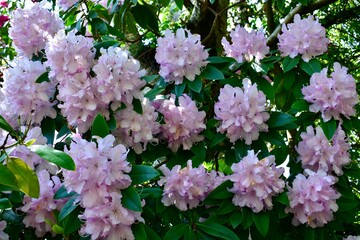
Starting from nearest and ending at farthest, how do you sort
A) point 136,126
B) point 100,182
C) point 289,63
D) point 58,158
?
point 58,158 → point 100,182 → point 136,126 → point 289,63

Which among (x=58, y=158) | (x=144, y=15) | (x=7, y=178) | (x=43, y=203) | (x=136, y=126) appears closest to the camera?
(x=7, y=178)

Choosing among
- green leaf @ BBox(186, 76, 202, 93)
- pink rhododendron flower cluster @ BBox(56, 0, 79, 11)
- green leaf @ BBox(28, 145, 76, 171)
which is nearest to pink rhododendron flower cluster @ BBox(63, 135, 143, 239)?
green leaf @ BBox(28, 145, 76, 171)

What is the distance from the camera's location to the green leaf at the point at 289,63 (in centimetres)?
166

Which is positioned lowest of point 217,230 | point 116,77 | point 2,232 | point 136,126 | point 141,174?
point 2,232

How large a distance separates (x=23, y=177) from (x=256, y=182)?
651 mm

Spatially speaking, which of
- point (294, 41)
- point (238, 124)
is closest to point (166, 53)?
point (238, 124)

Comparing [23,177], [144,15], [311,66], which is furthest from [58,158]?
[144,15]

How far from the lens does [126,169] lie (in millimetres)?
1163

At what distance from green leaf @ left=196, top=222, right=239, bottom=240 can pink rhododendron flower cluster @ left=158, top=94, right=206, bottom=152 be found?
285mm

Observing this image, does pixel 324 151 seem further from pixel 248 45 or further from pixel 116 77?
pixel 116 77

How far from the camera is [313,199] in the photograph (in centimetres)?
137

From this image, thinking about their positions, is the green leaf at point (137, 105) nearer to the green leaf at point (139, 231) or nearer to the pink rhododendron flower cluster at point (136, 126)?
the pink rhododendron flower cluster at point (136, 126)

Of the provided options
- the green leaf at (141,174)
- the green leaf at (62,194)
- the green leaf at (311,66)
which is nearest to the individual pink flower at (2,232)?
the green leaf at (62,194)

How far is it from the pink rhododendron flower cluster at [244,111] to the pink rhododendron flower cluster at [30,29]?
670mm
